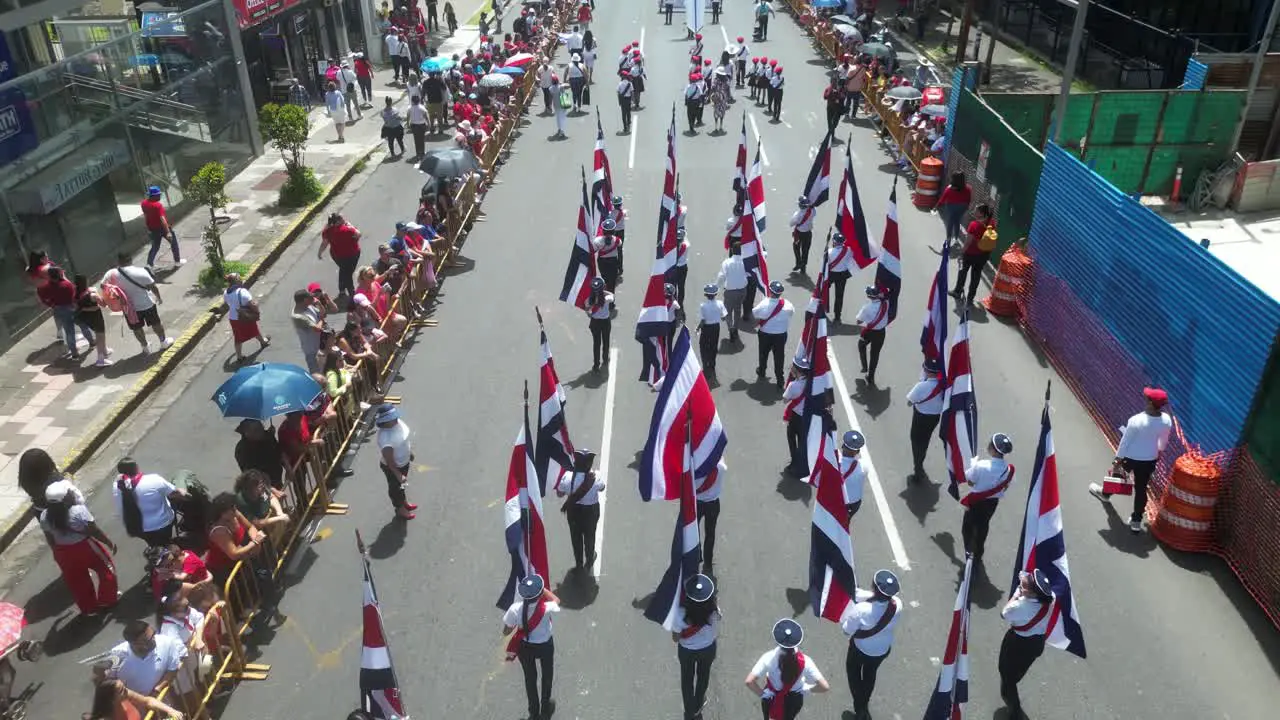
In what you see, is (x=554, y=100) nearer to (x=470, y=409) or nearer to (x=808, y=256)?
(x=808, y=256)

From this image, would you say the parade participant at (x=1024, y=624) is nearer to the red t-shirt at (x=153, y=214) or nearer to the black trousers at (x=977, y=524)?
the black trousers at (x=977, y=524)

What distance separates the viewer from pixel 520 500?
26.4 feet

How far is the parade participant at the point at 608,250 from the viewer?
15.0m

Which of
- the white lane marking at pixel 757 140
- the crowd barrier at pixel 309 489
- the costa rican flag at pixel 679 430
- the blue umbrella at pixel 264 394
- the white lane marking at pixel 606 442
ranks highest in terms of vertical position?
the costa rican flag at pixel 679 430

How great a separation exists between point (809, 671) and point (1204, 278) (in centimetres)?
699

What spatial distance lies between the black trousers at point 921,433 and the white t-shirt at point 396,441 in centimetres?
573

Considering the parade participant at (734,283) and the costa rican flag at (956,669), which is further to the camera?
the parade participant at (734,283)

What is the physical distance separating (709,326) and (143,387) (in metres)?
8.16

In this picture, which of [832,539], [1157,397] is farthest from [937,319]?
[832,539]

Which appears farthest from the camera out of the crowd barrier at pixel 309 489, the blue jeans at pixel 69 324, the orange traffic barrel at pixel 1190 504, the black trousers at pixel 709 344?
the blue jeans at pixel 69 324

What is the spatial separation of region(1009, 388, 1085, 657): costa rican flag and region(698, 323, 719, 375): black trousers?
535 centimetres

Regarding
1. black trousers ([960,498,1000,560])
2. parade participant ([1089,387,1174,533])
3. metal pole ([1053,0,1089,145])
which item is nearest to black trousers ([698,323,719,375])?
black trousers ([960,498,1000,560])

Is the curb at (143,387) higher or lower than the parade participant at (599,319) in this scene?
lower

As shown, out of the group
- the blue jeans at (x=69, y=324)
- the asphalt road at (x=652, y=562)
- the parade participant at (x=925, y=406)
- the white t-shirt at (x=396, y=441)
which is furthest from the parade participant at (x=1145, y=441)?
the blue jeans at (x=69, y=324)
